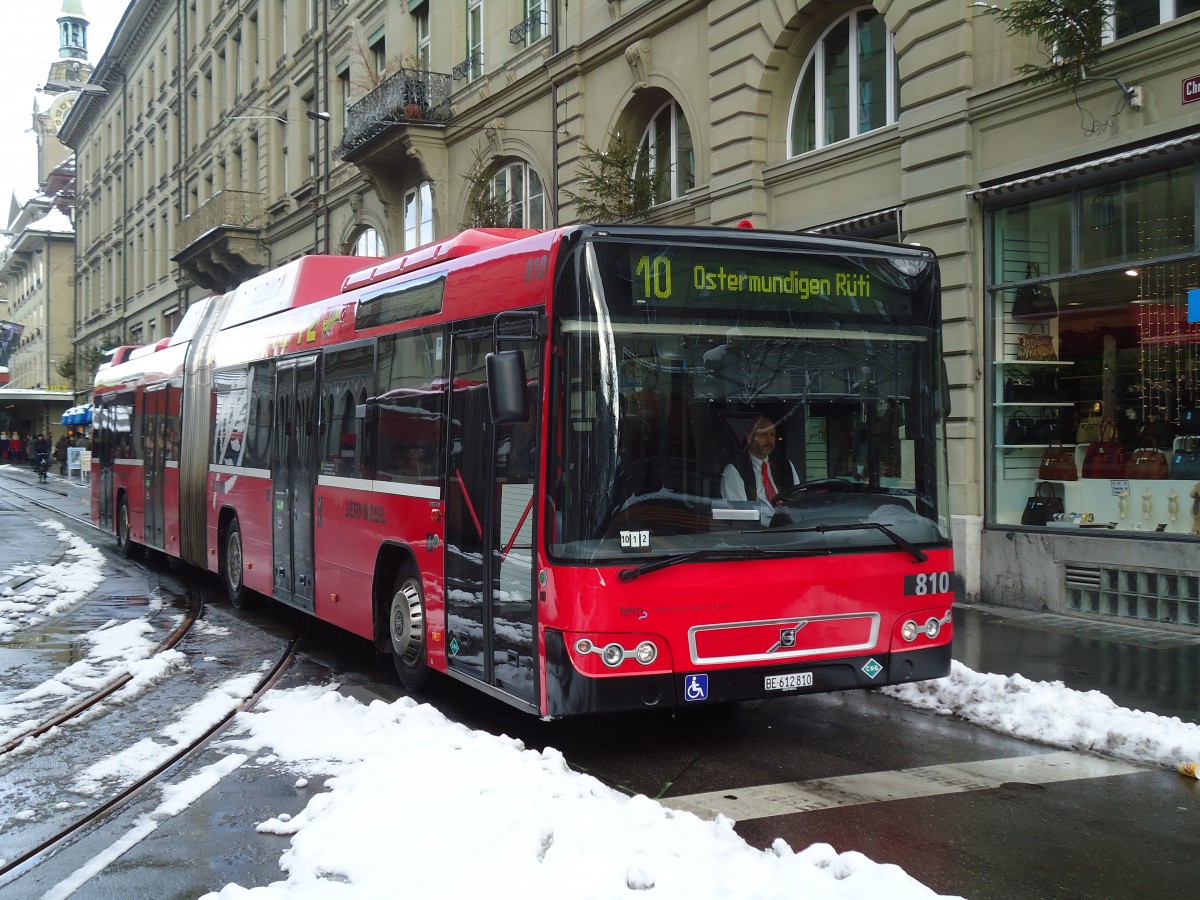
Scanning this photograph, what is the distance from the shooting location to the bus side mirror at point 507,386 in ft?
19.8

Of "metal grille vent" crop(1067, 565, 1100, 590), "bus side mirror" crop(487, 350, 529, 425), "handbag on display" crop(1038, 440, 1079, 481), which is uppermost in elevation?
"bus side mirror" crop(487, 350, 529, 425)

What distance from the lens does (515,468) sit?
21.6 ft

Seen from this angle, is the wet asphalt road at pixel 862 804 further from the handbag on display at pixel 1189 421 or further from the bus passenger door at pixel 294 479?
the handbag on display at pixel 1189 421

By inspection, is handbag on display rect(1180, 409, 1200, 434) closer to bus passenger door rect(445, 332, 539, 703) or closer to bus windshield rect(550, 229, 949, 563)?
bus windshield rect(550, 229, 949, 563)

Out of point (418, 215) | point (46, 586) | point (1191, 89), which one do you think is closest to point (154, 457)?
point (46, 586)

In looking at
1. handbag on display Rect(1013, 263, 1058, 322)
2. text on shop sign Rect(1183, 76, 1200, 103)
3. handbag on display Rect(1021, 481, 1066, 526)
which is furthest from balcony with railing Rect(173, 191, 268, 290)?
text on shop sign Rect(1183, 76, 1200, 103)

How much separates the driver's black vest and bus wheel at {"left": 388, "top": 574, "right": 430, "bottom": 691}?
262 centimetres

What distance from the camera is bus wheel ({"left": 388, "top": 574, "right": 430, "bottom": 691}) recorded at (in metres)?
8.08

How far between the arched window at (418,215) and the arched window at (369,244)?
1395 mm

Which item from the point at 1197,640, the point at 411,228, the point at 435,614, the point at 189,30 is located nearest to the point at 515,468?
the point at 435,614

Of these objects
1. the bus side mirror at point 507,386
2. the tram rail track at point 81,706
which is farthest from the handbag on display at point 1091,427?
the tram rail track at point 81,706

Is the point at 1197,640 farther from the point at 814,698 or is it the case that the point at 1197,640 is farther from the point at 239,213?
the point at 239,213

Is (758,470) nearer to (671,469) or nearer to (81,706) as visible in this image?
(671,469)

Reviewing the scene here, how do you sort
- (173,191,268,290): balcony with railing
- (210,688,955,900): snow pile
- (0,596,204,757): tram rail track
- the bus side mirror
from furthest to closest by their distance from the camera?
(173,191,268,290): balcony with railing < (0,596,204,757): tram rail track < the bus side mirror < (210,688,955,900): snow pile
